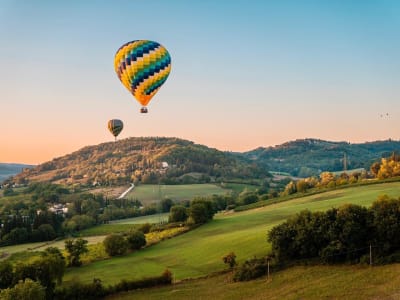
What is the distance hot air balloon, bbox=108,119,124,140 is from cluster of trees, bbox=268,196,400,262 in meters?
44.8

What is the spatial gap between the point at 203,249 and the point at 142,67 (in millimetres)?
22568

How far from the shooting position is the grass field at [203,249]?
47.0 meters

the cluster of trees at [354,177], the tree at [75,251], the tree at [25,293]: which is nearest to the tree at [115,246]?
the tree at [75,251]

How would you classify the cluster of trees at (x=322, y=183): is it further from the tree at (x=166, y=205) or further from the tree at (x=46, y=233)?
the tree at (x=46, y=233)

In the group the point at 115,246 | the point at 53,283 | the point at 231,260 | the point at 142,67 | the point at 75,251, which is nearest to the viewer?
the point at 53,283

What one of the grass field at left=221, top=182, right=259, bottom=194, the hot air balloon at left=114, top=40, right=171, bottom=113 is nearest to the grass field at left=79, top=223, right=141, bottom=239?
the hot air balloon at left=114, top=40, right=171, bottom=113

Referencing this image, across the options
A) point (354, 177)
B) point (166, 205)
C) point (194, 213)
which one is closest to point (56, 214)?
point (166, 205)

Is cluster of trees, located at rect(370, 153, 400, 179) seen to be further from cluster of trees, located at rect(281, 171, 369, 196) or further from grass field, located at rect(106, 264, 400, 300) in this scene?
grass field, located at rect(106, 264, 400, 300)

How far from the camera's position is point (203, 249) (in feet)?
178

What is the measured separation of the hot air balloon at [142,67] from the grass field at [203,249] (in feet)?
59.8

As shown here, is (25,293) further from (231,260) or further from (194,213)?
(194,213)

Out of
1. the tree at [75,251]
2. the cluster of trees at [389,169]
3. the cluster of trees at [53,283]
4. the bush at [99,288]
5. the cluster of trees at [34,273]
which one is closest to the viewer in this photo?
the bush at [99,288]

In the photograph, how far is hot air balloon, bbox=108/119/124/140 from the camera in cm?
7944

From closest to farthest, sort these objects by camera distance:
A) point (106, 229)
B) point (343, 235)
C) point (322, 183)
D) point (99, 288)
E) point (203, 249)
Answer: point (343, 235), point (99, 288), point (203, 249), point (106, 229), point (322, 183)
